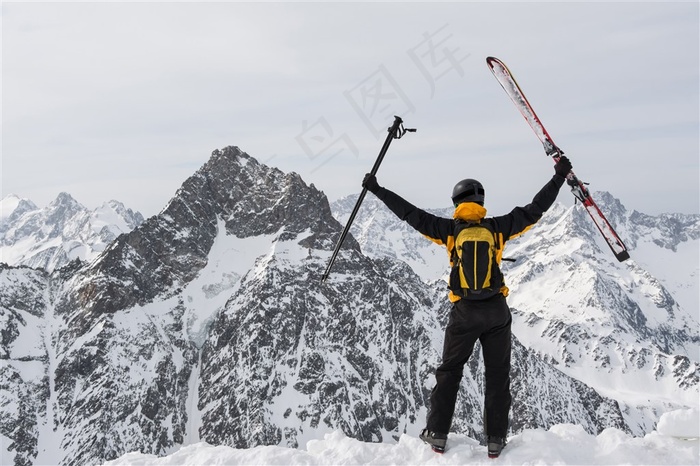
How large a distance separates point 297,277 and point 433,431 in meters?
173

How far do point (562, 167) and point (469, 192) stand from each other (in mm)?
1714

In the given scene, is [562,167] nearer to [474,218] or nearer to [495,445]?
[474,218]

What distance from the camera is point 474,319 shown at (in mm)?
8445

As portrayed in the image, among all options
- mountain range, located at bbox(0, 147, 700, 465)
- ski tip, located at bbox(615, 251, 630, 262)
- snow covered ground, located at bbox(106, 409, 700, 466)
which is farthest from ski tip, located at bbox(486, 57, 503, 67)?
mountain range, located at bbox(0, 147, 700, 465)

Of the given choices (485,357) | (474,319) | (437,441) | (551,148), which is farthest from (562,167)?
(437,441)

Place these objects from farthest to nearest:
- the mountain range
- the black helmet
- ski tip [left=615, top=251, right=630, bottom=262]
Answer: the mountain range < ski tip [left=615, top=251, right=630, bottom=262] < the black helmet

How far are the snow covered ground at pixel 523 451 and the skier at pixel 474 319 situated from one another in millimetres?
301

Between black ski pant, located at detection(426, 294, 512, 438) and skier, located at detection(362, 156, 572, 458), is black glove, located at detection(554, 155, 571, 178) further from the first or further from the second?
black ski pant, located at detection(426, 294, 512, 438)

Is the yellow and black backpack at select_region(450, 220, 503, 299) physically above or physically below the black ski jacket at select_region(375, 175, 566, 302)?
below

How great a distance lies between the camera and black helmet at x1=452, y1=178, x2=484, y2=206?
342 inches

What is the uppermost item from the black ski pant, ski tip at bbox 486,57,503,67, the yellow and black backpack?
ski tip at bbox 486,57,503,67

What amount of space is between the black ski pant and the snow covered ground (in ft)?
1.30

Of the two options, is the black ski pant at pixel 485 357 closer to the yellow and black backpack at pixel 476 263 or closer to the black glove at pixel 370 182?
the yellow and black backpack at pixel 476 263

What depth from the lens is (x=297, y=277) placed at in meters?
180
